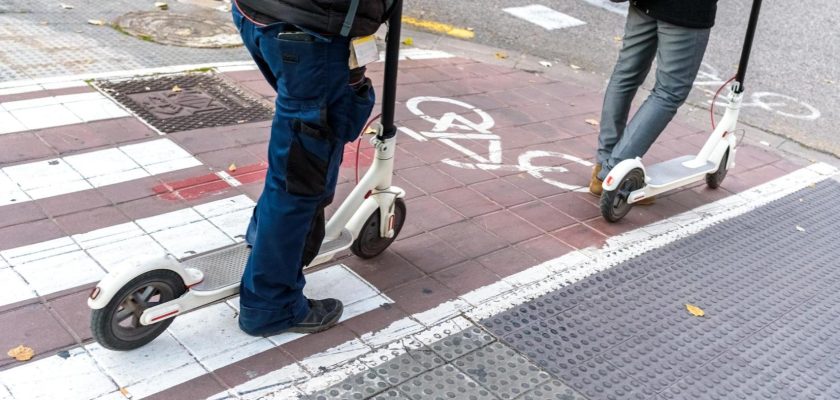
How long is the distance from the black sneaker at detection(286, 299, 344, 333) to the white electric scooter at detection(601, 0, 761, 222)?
5.95ft

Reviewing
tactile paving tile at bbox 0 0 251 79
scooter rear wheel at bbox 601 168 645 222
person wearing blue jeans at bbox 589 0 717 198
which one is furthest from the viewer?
tactile paving tile at bbox 0 0 251 79

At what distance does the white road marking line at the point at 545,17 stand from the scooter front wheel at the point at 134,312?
273 inches

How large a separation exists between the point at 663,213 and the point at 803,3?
801 centimetres

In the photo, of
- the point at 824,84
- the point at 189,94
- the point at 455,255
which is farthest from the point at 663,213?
the point at 824,84

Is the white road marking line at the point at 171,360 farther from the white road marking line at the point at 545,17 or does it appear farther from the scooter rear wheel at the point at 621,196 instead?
the white road marking line at the point at 545,17

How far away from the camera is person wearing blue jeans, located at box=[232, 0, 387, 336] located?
2.86m

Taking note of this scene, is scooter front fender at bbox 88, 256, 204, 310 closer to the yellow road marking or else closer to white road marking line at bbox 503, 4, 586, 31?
the yellow road marking

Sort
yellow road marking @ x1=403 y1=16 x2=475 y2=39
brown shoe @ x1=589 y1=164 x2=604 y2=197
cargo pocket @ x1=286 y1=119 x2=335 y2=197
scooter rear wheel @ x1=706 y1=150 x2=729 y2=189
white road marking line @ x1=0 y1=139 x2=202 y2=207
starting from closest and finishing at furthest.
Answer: cargo pocket @ x1=286 y1=119 x2=335 y2=197 → white road marking line @ x1=0 y1=139 x2=202 y2=207 → brown shoe @ x1=589 y1=164 x2=604 y2=197 → scooter rear wheel @ x1=706 y1=150 x2=729 y2=189 → yellow road marking @ x1=403 y1=16 x2=475 y2=39

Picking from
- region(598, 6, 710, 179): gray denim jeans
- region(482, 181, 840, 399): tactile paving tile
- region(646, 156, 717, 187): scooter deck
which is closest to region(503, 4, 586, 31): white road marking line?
region(646, 156, 717, 187): scooter deck

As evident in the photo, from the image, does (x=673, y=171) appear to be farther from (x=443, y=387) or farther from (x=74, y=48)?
(x=74, y=48)

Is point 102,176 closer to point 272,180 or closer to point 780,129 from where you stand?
point 272,180

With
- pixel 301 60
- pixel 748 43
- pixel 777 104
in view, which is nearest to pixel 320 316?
pixel 301 60

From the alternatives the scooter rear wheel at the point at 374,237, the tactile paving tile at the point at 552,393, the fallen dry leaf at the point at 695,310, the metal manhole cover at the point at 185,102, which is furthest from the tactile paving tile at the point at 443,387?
the metal manhole cover at the point at 185,102

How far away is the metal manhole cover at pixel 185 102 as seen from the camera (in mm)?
5266
